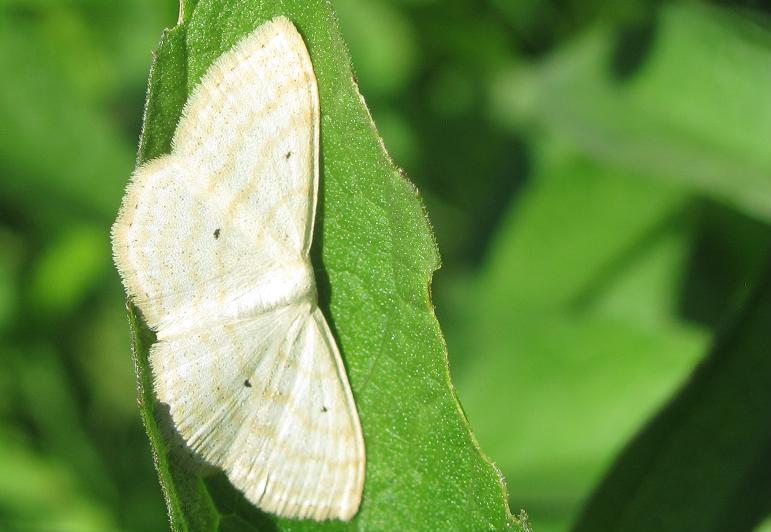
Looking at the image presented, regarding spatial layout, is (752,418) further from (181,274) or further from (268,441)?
(181,274)

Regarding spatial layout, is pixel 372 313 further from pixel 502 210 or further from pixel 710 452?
pixel 502 210

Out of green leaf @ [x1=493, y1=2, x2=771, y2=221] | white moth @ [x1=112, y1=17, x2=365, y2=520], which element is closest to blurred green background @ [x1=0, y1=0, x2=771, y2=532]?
green leaf @ [x1=493, y1=2, x2=771, y2=221]

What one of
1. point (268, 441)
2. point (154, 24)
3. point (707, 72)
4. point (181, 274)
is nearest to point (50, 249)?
point (154, 24)

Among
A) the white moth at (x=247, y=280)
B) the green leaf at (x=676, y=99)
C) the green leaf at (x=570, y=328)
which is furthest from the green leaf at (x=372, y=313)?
the green leaf at (x=676, y=99)

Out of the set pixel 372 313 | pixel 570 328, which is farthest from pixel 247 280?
pixel 570 328

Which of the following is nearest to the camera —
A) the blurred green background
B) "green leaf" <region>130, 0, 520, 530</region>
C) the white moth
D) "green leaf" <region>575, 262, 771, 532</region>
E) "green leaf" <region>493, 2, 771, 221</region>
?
"green leaf" <region>130, 0, 520, 530</region>

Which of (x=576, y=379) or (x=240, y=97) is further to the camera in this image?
(x=576, y=379)

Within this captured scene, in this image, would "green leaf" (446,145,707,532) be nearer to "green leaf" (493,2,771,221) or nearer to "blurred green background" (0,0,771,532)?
"blurred green background" (0,0,771,532)
